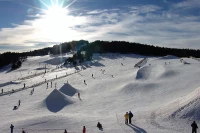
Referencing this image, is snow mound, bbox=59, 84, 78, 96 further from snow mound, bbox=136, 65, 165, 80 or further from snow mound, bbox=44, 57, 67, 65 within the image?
snow mound, bbox=44, 57, 67, 65

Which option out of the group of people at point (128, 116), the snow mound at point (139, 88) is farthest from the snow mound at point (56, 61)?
the group of people at point (128, 116)

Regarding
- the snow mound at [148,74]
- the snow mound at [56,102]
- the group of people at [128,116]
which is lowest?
the snow mound at [56,102]

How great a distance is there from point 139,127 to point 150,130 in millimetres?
1401

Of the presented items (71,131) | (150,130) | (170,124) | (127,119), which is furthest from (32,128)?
(170,124)

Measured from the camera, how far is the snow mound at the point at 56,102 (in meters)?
39.2

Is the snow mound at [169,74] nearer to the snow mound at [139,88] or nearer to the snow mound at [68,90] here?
the snow mound at [139,88]

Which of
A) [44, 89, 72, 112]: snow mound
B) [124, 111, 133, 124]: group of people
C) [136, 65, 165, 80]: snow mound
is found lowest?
[44, 89, 72, 112]: snow mound

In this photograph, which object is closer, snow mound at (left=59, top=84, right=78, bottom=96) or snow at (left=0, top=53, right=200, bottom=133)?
snow at (left=0, top=53, right=200, bottom=133)

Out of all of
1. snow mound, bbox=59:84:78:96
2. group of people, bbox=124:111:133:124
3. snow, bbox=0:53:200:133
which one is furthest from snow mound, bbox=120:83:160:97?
group of people, bbox=124:111:133:124

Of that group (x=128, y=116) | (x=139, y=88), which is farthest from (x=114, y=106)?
(x=128, y=116)

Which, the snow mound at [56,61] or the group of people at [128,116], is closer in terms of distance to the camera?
the group of people at [128,116]

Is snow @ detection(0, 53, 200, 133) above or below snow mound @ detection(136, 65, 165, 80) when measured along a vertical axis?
below

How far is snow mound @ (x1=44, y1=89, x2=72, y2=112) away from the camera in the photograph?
39162mm

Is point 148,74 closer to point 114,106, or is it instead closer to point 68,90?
point 68,90
